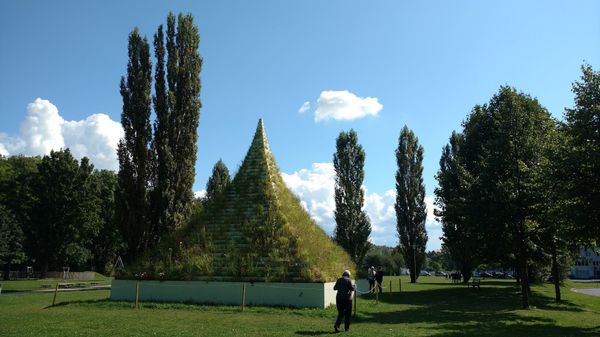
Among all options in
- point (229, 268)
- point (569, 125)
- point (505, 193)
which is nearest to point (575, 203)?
point (569, 125)

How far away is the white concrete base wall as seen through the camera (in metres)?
17.1

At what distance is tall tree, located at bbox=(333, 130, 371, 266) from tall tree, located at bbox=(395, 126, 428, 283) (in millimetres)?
5554

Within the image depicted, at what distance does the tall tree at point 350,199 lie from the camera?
4334 centimetres

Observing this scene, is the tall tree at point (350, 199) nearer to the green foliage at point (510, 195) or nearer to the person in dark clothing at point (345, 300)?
the green foliage at point (510, 195)

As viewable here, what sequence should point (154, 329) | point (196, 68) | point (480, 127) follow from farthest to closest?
point (480, 127)
point (196, 68)
point (154, 329)

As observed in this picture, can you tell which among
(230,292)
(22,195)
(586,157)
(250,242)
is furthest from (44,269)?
(586,157)

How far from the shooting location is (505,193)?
828 inches

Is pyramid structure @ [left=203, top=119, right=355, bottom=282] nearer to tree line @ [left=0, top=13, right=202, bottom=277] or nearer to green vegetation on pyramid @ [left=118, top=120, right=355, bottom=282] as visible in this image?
green vegetation on pyramid @ [left=118, top=120, right=355, bottom=282]

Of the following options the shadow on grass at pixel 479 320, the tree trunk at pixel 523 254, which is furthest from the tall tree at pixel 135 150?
the tree trunk at pixel 523 254

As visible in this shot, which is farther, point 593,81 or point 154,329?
point 593,81

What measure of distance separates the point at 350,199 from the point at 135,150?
23.6 meters

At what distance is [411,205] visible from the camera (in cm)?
4809

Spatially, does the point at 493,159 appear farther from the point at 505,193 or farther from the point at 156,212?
the point at 156,212

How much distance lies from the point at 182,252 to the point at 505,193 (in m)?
14.8
